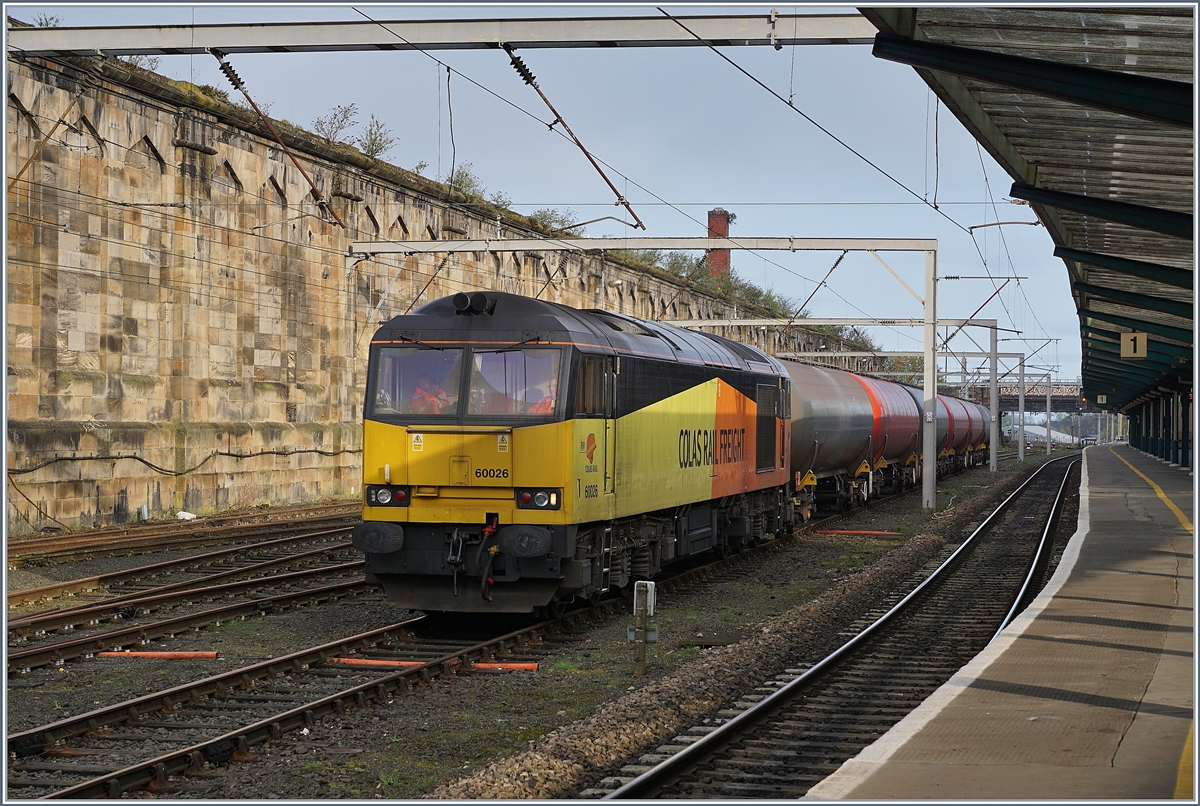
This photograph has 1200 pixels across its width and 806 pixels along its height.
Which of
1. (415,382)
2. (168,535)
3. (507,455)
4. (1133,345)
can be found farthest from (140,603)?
(1133,345)

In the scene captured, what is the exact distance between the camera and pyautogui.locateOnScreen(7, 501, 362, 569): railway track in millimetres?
17719

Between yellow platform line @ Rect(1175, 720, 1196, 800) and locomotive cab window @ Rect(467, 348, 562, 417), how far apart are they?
6.74 metres

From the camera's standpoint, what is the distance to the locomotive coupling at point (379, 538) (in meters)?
12.2

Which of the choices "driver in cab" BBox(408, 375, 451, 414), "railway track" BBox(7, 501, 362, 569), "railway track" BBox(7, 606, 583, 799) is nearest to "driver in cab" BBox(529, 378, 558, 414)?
"driver in cab" BBox(408, 375, 451, 414)

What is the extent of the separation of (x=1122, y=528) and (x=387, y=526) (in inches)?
628

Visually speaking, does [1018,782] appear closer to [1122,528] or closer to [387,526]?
[387,526]

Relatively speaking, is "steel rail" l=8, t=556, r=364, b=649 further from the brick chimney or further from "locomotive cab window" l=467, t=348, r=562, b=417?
the brick chimney

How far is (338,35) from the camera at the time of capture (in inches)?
587

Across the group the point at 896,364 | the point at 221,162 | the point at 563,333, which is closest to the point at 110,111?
the point at 221,162

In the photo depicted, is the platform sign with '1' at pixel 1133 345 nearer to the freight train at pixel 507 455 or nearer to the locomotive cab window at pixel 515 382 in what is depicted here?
the freight train at pixel 507 455

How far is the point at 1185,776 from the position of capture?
6621 mm

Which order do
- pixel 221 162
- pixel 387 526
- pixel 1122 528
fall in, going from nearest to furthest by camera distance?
pixel 387 526, pixel 1122 528, pixel 221 162

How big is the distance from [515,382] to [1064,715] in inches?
247

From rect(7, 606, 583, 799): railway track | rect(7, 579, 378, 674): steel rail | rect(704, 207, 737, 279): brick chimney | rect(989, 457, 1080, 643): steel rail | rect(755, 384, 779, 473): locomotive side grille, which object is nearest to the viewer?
rect(7, 606, 583, 799): railway track
